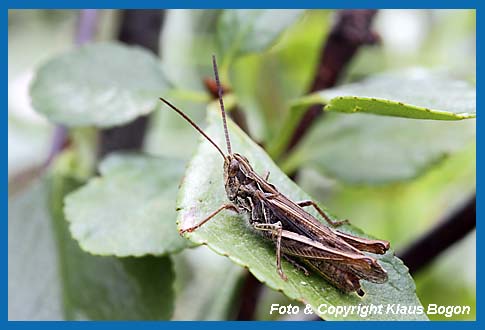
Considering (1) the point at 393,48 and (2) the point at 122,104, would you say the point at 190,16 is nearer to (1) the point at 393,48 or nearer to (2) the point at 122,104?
(1) the point at 393,48

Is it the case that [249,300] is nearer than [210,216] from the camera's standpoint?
→ No

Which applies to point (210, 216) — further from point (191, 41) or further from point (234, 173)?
point (191, 41)

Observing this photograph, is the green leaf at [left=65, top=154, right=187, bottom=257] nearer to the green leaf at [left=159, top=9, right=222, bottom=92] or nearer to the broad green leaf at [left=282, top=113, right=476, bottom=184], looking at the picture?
the broad green leaf at [left=282, top=113, right=476, bottom=184]

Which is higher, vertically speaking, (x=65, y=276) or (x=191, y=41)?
(x=191, y=41)

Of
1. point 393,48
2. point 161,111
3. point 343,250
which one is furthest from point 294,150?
point 393,48

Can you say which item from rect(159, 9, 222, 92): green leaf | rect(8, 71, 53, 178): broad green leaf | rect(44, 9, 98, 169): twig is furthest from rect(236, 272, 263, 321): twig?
rect(8, 71, 53, 178): broad green leaf

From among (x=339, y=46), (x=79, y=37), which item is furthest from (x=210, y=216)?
(x=79, y=37)
